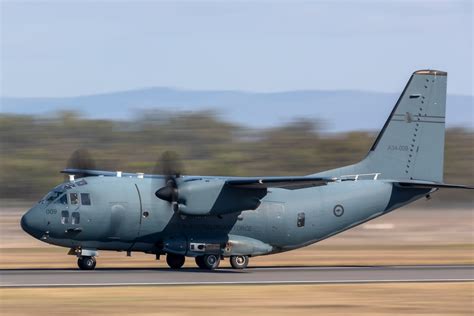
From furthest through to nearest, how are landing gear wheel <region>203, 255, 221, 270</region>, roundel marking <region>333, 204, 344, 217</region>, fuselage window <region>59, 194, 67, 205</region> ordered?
1. roundel marking <region>333, 204, 344, 217</region>
2. landing gear wheel <region>203, 255, 221, 270</region>
3. fuselage window <region>59, 194, 67, 205</region>

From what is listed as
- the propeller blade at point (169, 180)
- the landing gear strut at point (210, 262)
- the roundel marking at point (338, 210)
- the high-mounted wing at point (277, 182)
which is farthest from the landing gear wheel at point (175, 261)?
the roundel marking at point (338, 210)

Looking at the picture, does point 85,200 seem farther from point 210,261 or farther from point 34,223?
point 210,261

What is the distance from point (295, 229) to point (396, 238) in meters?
19.6

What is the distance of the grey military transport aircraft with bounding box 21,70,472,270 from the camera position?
27141mm

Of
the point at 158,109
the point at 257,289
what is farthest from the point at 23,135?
the point at 257,289

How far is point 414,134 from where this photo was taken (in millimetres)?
30984

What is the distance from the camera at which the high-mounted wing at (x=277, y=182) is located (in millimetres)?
26766

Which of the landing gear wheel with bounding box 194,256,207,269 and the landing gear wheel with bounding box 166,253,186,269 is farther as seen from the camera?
the landing gear wheel with bounding box 166,253,186,269

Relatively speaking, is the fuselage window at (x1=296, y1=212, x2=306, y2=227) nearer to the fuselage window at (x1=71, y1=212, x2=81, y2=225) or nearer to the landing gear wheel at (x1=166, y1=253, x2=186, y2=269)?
the landing gear wheel at (x1=166, y1=253, x2=186, y2=269)

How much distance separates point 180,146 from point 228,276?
64.0 m

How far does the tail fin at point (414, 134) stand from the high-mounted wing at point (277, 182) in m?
3.99

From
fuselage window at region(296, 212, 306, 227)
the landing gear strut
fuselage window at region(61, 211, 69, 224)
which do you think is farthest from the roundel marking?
fuselage window at region(61, 211, 69, 224)

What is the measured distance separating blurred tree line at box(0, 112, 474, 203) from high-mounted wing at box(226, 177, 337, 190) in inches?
1698

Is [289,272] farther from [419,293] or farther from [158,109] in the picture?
[158,109]
